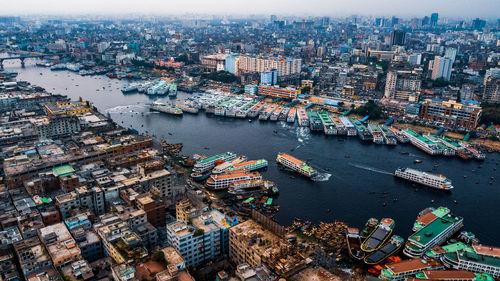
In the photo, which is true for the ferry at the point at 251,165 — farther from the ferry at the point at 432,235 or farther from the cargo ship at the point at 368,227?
the ferry at the point at 432,235

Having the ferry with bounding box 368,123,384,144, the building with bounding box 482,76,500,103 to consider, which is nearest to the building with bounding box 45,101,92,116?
the ferry with bounding box 368,123,384,144

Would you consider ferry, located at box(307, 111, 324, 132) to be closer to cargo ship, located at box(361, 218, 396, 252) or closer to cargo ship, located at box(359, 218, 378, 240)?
cargo ship, located at box(359, 218, 378, 240)

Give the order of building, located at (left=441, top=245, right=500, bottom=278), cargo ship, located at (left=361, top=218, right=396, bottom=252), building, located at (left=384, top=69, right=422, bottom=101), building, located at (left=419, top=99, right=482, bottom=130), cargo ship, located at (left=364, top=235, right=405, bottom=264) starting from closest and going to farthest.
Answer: building, located at (left=441, top=245, right=500, bottom=278) < cargo ship, located at (left=364, top=235, right=405, bottom=264) < cargo ship, located at (left=361, top=218, right=396, bottom=252) < building, located at (left=419, top=99, right=482, bottom=130) < building, located at (left=384, top=69, right=422, bottom=101)

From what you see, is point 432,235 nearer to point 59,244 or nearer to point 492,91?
point 59,244

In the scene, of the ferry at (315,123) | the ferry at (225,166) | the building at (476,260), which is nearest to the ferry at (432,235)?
the building at (476,260)

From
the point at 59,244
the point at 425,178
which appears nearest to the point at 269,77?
the point at 425,178

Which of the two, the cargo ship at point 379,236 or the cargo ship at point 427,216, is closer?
the cargo ship at point 379,236
